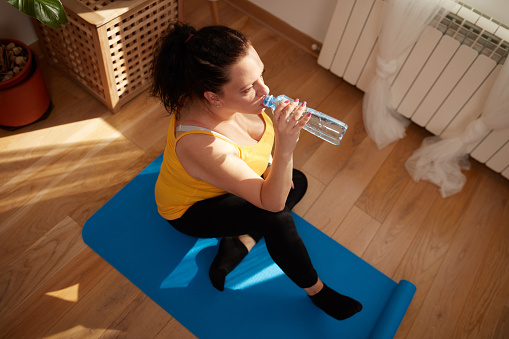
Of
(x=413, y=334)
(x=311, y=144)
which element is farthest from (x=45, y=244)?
(x=413, y=334)

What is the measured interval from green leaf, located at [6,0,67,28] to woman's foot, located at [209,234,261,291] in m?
0.98

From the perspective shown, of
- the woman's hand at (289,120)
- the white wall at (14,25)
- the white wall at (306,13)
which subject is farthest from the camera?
the white wall at (306,13)

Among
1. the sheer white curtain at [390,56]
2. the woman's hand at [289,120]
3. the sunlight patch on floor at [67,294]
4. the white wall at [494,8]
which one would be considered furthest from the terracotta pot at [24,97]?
the white wall at [494,8]

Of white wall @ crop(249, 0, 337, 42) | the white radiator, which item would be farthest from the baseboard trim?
the white radiator

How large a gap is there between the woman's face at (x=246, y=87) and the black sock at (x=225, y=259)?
64 cm

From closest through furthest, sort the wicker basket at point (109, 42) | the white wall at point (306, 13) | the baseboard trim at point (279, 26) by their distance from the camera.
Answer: the wicker basket at point (109, 42) < the white wall at point (306, 13) < the baseboard trim at point (279, 26)

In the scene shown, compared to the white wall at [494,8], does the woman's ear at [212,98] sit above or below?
below

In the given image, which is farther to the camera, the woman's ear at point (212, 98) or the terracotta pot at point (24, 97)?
the terracotta pot at point (24, 97)

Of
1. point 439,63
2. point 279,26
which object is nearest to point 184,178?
point 439,63

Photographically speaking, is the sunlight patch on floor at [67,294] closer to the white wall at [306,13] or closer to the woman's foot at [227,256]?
the woman's foot at [227,256]

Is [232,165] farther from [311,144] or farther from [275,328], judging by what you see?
[311,144]

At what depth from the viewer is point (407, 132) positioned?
2133mm

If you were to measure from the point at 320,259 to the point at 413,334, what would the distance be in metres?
0.45

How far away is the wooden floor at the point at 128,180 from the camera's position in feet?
→ 4.88
